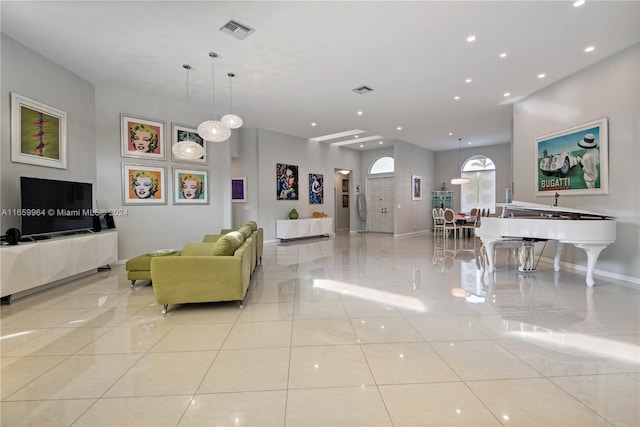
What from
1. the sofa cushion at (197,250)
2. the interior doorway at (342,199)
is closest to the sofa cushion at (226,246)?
the sofa cushion at (197,250)

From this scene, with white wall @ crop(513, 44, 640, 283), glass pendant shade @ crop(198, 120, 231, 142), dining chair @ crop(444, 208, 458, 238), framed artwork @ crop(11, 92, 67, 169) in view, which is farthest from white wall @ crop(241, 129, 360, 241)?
white wall @ crop(513, 44, 640, 283)

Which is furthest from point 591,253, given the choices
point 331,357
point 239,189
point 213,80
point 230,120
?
point 239,189

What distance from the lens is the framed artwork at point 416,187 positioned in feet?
41.4

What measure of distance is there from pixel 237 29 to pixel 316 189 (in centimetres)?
747

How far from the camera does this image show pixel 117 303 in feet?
12.9

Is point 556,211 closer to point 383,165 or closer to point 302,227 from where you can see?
point 302,227

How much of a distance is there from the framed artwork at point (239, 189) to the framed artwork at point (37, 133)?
4632mm

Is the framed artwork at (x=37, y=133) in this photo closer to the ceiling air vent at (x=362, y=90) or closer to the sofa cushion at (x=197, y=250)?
the sofa cushion at (x=197, y=250)

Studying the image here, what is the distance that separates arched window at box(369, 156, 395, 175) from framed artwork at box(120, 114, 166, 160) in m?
8.72

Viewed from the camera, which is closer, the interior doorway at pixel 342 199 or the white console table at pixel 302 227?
the white console table at pixel 302 227

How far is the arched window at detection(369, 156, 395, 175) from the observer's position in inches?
507

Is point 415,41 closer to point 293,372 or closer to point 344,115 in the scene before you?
point 344,115

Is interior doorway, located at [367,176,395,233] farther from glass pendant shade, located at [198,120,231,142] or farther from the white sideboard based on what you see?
the white sideboard

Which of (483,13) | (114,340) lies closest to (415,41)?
(483,13)
